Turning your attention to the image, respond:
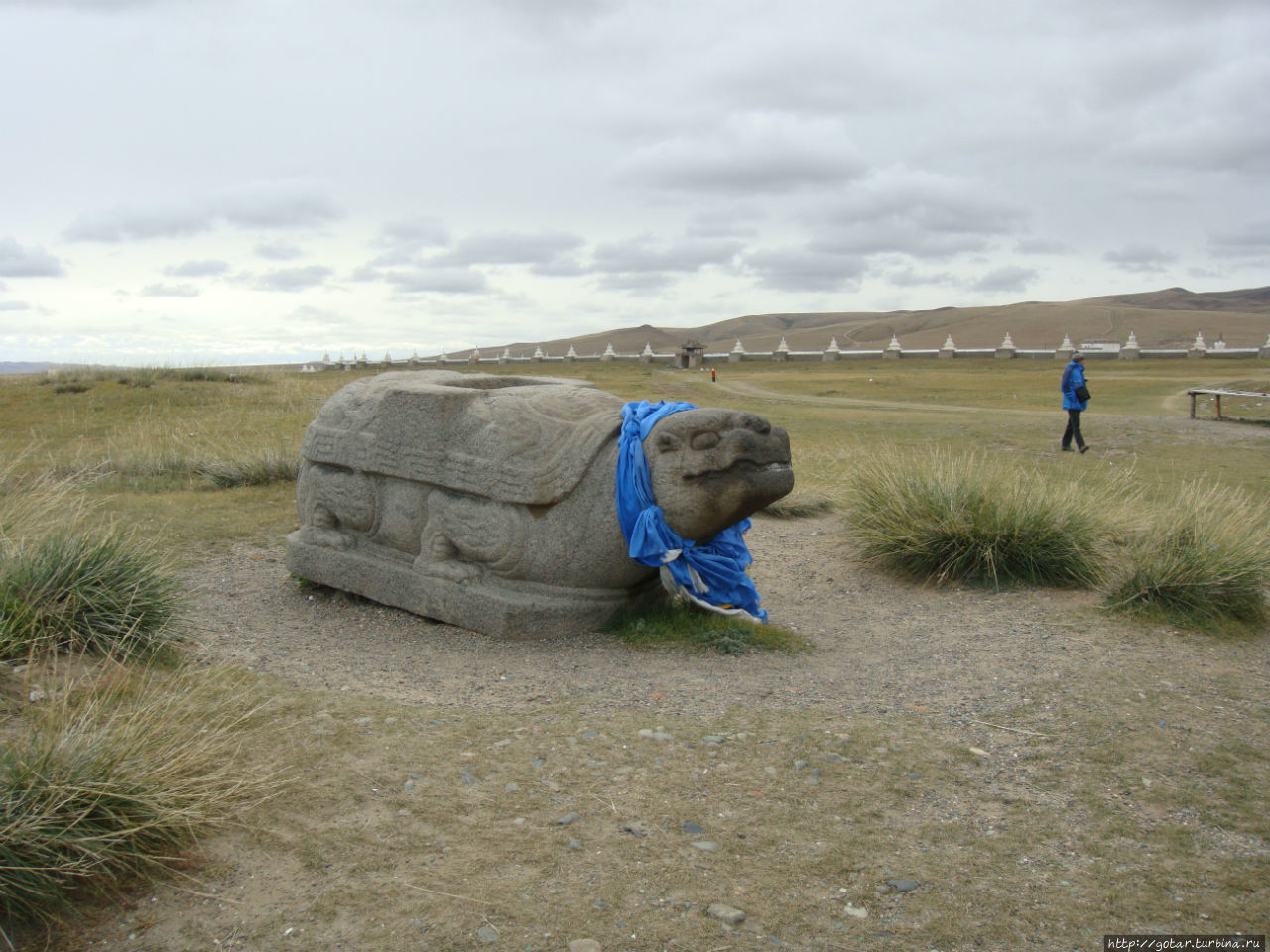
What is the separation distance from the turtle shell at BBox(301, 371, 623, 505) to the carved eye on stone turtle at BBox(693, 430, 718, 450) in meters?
0.50

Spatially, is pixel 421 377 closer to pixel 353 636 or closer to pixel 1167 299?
pixel 353 636

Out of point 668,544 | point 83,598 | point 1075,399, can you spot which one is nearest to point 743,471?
point 668,544

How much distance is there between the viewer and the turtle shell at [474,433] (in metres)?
5.18

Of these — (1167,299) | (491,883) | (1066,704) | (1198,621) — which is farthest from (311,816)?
(1167,299)

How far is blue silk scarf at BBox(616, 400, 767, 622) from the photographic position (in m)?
5.11

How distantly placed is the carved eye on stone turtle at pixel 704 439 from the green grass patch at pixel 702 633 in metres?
0.96

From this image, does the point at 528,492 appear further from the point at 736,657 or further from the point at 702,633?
the point at 736,657

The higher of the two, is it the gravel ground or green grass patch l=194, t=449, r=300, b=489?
green grass patch l=194, t=449, r=300, b=489

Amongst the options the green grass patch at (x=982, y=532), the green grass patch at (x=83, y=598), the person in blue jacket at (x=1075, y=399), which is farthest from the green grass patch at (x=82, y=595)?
the person in blue jacket at (x=1075, y=399)

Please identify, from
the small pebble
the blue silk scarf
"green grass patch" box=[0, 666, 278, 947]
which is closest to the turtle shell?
the blue silk scarf

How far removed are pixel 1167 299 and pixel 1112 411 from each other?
85468 millimetres

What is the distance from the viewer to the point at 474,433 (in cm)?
537

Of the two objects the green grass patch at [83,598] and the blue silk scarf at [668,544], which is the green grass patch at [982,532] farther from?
the green grass patch at [83,598]

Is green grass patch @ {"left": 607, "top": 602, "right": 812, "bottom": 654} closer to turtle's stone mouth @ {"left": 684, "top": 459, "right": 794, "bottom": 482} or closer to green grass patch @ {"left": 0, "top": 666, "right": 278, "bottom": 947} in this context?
turtle's stone mouth @ {"left": 684, "top": 459, "right": 794, "bottom": 482}
